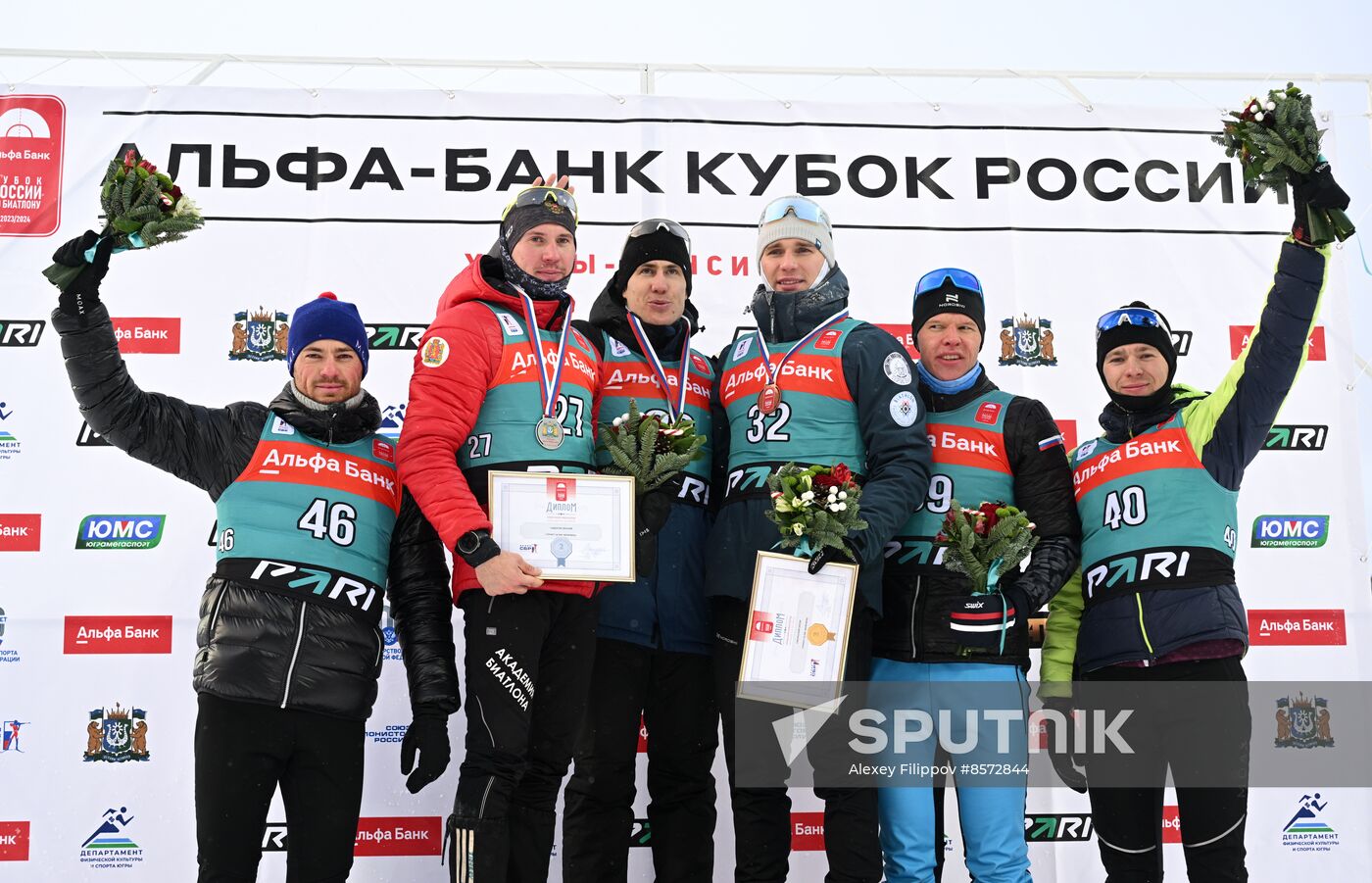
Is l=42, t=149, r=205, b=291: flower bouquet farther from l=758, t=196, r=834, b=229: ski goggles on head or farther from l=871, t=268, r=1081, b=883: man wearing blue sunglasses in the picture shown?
l=871, t=268, r=1081, b=883: man wearing blue sunglasses

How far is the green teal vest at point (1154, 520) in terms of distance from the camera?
343cm

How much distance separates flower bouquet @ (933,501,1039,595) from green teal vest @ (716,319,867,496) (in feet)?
1.14

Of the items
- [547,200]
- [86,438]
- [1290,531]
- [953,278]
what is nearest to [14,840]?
[86,438]

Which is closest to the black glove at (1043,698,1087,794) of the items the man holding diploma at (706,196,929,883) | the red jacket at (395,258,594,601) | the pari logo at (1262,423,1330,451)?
the man holding diploma at (706,196,929,883)

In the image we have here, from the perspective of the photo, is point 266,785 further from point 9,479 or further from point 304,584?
point 9,479

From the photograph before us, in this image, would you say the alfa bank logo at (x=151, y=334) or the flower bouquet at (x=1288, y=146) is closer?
the flower bouquet at (x=1288, y=146)

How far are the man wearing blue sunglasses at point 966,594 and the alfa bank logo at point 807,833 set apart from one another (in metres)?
1.41

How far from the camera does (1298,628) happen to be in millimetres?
4840

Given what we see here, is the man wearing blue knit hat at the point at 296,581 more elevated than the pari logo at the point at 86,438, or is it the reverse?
the pari logo at the point at 86,438

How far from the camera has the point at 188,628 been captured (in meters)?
4.63

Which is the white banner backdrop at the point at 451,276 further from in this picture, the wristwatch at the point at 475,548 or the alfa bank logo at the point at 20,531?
the wristwatch at the point at 475,548

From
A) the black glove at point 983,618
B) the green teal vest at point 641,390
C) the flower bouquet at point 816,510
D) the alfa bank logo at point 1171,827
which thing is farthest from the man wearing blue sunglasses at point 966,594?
the alfa bank logo at point 1171,827

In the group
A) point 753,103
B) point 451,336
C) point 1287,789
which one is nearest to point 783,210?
point 451,336

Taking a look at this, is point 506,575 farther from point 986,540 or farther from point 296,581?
point 986,540
